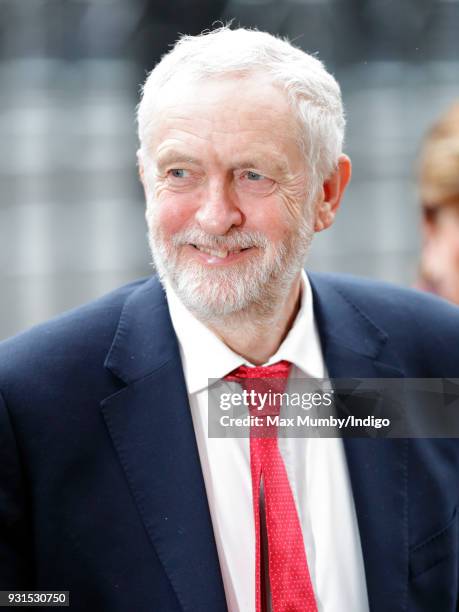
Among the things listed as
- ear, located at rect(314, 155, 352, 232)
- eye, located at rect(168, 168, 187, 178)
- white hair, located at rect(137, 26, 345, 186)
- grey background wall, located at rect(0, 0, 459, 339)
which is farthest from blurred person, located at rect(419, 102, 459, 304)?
grey background wall, located at rect(0, 0, 459, 339)

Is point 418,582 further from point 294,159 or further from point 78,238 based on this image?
point 78,238

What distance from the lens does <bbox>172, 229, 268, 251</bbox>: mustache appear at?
1.38 metres

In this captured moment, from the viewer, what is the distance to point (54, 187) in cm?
531

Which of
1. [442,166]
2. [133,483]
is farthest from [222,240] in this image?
[442,166]

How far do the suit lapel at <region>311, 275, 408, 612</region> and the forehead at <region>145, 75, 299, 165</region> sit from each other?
366 millimetres

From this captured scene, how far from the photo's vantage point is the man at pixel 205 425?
4.38 ft

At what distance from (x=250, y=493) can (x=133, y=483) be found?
19cm

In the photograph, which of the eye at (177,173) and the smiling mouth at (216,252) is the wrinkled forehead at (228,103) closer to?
the eye at (177,173)

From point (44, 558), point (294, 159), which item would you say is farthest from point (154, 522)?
point (294, 159)

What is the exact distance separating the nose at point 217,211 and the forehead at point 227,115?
6 centimetres

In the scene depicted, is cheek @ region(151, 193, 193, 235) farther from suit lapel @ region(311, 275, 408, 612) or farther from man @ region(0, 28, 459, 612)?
suit lapel @ region(311, 275, 408, 612)

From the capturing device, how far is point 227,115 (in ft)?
4.45

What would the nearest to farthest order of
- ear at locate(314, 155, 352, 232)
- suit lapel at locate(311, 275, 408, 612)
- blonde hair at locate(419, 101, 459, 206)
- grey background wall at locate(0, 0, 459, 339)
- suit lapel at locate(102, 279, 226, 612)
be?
suit lapel at locate(102, 279, 226, 612) < suit lapel at locate(311, 275, 408, 612) < ear at locate(314, 155, 352, 232) < blonde hair at locate(419, 101, 459, 206) < grey background wall at locate(0, 0, 459, 339)

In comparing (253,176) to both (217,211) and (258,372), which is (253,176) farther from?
(258,372)
